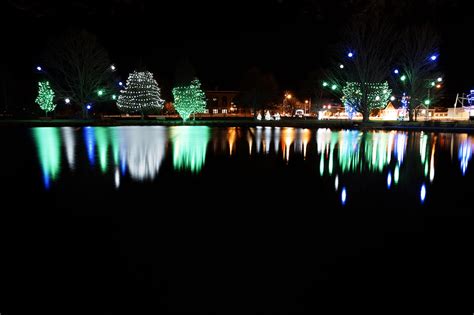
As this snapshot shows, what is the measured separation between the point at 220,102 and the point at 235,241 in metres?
83.6

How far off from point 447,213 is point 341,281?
11.9ft

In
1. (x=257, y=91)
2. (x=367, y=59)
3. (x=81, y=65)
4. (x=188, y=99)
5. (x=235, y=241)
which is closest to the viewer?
(x=235, y=241)

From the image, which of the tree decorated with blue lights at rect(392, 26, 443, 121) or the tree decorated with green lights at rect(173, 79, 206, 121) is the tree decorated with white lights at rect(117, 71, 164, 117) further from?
the tree decorated with blue lights at rect(392, 26, 443, 121)

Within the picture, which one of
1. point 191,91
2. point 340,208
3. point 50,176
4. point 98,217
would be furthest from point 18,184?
point 191,91

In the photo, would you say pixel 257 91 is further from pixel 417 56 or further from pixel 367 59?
pixel 417 56

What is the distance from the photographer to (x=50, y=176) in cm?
989

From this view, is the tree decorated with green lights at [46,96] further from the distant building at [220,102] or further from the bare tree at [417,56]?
the distant building at [220,102]

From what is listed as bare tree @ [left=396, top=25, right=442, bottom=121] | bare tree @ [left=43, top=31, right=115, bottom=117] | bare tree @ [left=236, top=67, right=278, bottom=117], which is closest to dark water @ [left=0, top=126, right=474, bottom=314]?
bare tree @ [left=396, top=25, right=442, bottom=121]

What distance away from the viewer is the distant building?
86.9 m

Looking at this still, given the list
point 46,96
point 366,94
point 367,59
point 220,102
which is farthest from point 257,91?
point 220,102

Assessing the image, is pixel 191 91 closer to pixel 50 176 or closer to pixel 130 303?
pixel 50 176

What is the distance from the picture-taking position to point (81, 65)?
42.3 m

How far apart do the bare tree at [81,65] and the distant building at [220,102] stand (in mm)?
43246

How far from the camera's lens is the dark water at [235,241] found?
378cm
